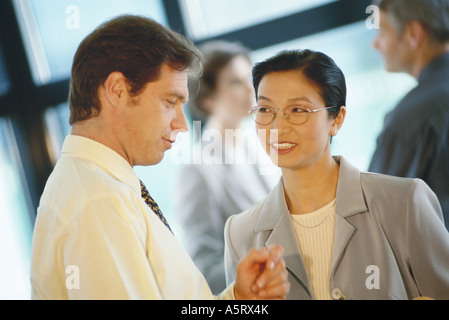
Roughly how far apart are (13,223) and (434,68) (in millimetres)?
2238

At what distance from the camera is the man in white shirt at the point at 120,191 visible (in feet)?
3.51

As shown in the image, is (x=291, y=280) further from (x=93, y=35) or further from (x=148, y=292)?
(x=93, y=35)

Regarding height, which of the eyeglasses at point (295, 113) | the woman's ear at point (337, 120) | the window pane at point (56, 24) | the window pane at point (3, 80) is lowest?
the woman's ear at point (337, 120)

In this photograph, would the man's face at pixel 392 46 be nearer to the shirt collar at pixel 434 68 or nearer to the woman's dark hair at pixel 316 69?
the shirt collar at pixel 434 68

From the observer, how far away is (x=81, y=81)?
1298 millimetres

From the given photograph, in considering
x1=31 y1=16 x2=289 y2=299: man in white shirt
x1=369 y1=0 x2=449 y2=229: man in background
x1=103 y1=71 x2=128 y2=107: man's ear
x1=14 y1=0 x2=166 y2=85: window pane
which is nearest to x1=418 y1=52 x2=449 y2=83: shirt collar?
x1=369 y1=0 x2=449 y2=229: man in background

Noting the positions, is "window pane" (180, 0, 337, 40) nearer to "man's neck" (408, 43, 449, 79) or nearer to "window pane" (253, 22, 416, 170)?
"window pane" (253, 22, 416, 170)

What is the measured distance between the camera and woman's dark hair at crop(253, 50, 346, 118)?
1396 millimetres

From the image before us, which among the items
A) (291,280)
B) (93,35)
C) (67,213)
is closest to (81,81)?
(93,35)

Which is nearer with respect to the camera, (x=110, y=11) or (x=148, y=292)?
(x=148, y=292)

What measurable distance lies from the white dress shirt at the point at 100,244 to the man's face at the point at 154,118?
3.9 inches

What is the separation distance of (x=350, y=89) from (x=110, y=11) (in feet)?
4.27

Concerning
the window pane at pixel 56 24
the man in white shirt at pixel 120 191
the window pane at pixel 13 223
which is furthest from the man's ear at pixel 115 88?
the window pane at pixel 13 223

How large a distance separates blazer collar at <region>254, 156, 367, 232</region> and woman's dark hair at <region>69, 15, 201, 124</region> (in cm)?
45
